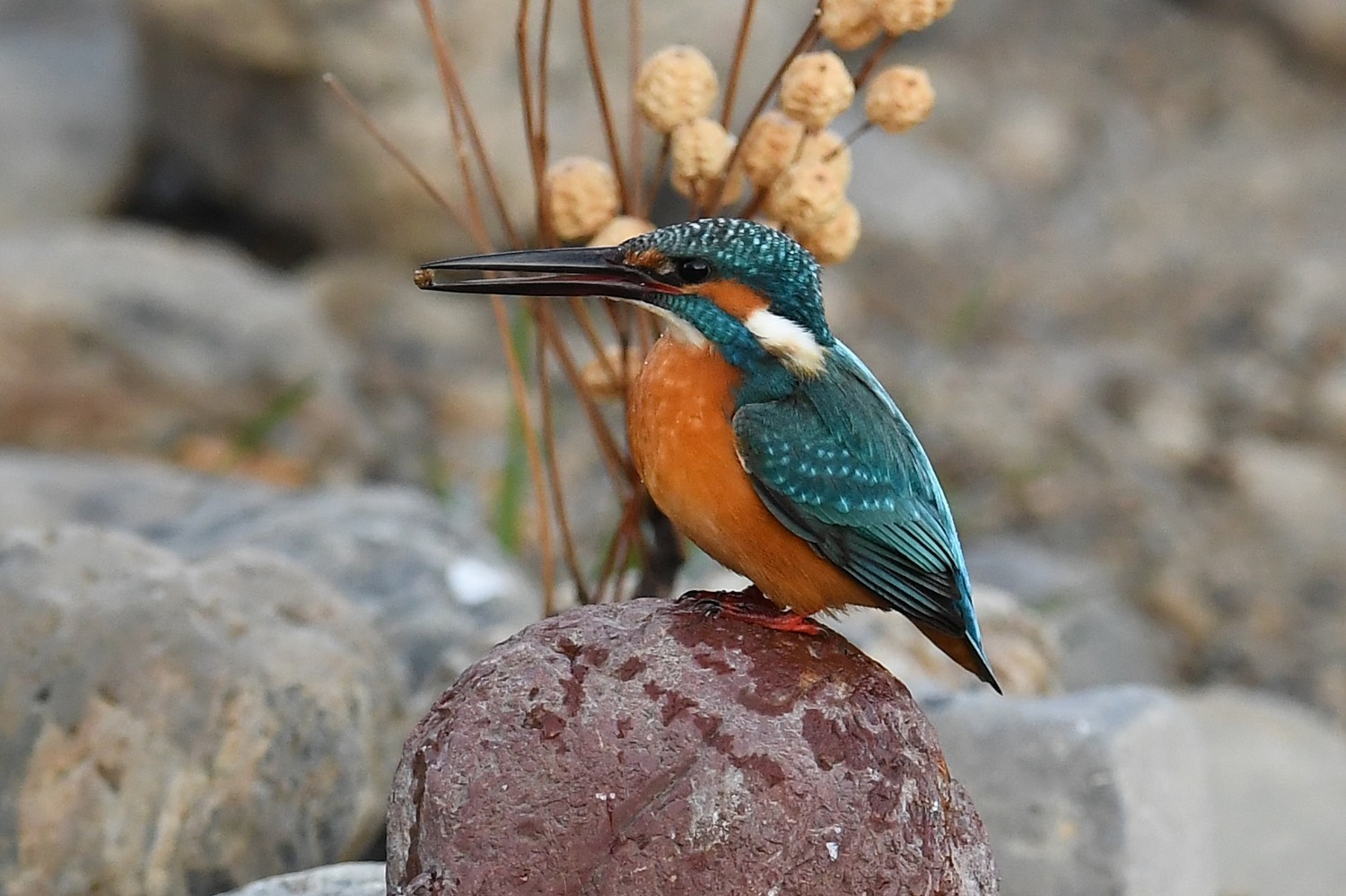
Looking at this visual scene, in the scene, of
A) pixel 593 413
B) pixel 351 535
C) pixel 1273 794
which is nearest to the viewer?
pixel 593 413

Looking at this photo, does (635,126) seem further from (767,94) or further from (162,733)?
(162,733)

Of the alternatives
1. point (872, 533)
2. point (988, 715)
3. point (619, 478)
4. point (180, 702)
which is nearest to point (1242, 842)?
point (988, 715)

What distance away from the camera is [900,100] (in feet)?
10.5

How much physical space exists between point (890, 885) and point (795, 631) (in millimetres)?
442

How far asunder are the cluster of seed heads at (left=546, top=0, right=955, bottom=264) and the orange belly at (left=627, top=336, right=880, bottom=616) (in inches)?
19.6

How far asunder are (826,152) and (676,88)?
33 cm

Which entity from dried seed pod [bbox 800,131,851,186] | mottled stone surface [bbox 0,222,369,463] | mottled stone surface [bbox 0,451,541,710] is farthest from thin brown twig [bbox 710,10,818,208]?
mottled stone surface [bbox 0,222,369,463]

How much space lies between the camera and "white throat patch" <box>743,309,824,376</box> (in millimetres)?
2805

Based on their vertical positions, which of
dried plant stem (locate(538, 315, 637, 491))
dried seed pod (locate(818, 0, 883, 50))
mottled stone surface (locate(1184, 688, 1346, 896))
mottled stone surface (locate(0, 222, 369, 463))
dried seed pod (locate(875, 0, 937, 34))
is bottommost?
mottled stone surface (locate(0, 222, 369, 463))

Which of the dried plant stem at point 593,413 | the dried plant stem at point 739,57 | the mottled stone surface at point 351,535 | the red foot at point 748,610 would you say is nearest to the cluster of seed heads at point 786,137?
the dried plant stem at point 739,57

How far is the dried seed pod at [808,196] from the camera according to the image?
10.3 feet

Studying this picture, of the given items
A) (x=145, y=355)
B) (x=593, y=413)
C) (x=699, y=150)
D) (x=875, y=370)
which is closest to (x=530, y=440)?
(x=593, y=413)

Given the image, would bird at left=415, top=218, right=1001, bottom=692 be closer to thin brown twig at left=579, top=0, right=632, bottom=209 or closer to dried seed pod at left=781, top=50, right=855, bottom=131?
dried seed pod at left=781, top=50, right=855, bottom=131

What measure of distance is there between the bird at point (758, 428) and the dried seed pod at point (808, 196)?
1.06 feet
